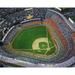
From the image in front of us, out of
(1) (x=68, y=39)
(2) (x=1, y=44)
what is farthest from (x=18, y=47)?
(1) (x=68, y=39)

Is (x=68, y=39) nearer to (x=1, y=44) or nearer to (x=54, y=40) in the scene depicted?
(x=54, y=40)

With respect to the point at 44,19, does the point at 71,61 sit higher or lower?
lower
